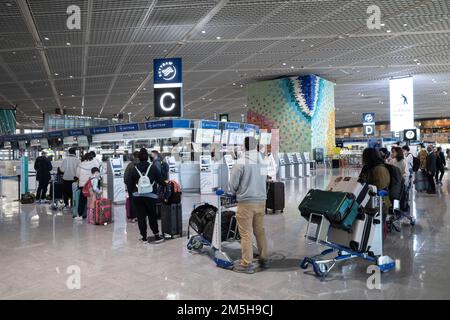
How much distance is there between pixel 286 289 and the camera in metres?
3.50

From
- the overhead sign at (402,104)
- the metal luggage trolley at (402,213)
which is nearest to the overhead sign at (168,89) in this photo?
the metal luggage trolley at (402,213)

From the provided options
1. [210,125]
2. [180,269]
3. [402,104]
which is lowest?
[180,269]

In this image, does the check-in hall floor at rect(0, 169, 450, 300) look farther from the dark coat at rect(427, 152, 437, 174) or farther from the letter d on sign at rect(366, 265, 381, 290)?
the dark coat at rect(427, 152, 437, 174)

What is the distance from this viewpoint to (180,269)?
164 inches

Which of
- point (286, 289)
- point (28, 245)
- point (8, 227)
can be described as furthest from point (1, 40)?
point (286, 289)

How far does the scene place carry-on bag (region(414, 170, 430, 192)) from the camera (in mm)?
11336

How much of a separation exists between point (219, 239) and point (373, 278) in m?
1.73

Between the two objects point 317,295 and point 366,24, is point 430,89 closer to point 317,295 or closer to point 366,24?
point 366,24

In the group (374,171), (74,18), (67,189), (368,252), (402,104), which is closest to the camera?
(368,252)

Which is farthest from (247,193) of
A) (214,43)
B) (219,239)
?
(214,43)

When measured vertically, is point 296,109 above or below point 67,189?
above

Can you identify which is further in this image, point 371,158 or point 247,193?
point 371,158

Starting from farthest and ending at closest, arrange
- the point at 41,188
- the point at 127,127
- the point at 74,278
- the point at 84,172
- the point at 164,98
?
the point at 127,127 < the point at 41,188 < the point at 164,98 < the point at 84,172 < the point at 74,278

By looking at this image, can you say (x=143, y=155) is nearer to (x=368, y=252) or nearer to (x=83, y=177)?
(x=83, y=177)
